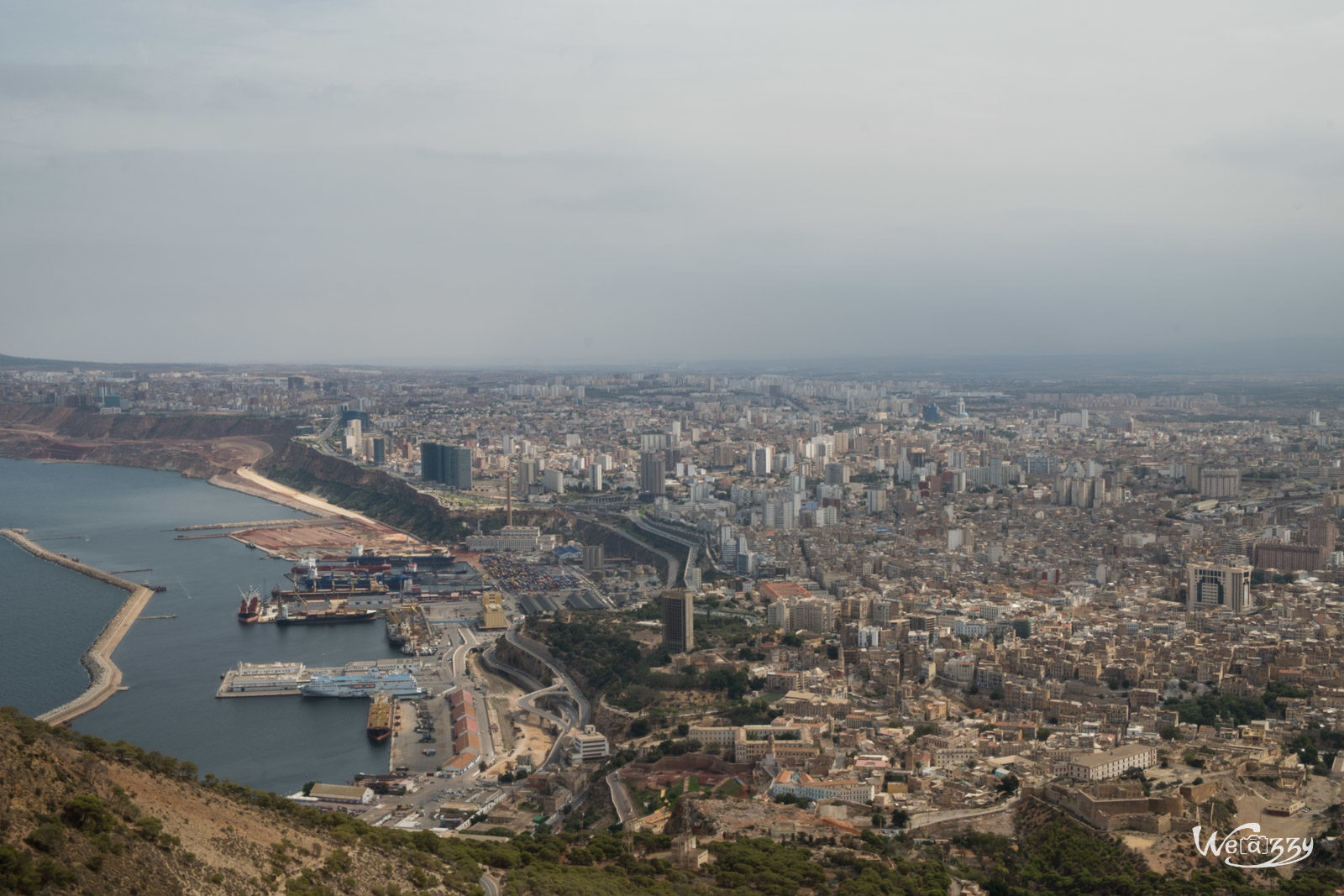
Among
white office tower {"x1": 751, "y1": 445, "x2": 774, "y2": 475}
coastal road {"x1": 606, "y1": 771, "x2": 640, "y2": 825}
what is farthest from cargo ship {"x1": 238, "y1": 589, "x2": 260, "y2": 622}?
white office tower {"x1": 751, "y1": 445, "x2": 774, "y2": 475}

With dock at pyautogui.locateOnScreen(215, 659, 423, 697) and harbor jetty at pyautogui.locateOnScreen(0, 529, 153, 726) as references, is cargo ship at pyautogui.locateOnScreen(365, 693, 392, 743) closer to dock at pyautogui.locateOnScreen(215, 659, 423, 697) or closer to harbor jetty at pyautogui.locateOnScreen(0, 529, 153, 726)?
dock at pyautogui.locateOnScreen(215, 659, 423, 697)

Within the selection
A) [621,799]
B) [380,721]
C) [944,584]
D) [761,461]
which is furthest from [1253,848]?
[761,461]

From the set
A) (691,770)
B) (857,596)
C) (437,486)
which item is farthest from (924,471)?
(691,770)

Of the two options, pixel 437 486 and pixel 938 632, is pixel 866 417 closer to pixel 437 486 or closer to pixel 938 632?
pixel 437 486

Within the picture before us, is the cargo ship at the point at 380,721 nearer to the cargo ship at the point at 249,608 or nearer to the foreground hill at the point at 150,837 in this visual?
the cargo ship at the point at 249,608

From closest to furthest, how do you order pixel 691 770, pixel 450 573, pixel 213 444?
pixel 691 770 → pixel 450 573 → pixel 213 444

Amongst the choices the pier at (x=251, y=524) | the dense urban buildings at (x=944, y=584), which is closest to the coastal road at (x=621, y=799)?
the dense urban buildings at (x=944, y=584)
